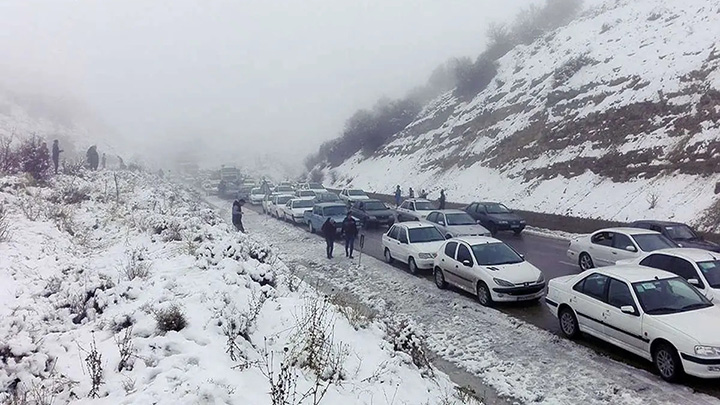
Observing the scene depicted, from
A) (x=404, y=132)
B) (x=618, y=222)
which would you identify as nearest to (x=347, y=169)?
(x=404, y=132)

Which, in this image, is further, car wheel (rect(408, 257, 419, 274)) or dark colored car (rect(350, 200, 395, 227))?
dark colored car (rect(350, 200, 395, 227))

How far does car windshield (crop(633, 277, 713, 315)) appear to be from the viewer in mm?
7717

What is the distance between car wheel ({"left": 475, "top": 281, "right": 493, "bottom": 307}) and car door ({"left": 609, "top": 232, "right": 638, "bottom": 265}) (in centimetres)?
486

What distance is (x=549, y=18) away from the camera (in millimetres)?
60875

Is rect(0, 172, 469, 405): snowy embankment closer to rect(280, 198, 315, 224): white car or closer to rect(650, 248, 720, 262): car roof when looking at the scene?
rect(650, 248, 720, 262): car roof

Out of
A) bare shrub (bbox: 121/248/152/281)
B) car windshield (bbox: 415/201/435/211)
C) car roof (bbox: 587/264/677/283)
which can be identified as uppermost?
car roof (bbox: 587/264/677/283)

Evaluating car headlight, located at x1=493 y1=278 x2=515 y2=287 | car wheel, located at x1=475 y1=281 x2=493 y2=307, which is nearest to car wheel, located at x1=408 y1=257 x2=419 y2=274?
car wheel, located at x1=475 y1=281 x2=493 y2=307

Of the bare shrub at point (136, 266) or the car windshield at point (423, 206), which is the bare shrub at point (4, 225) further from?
the car windshield at point (423, 206)

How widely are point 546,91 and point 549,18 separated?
26.5 m

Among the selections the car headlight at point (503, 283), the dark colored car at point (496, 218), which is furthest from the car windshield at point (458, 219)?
the car headlight at point (503, 283)

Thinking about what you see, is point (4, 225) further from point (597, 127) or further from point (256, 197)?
point (256, 197)

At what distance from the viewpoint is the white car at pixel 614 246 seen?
13562 millimetres

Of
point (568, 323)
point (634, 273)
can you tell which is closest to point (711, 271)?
point (634, 273)

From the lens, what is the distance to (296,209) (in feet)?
98.6
